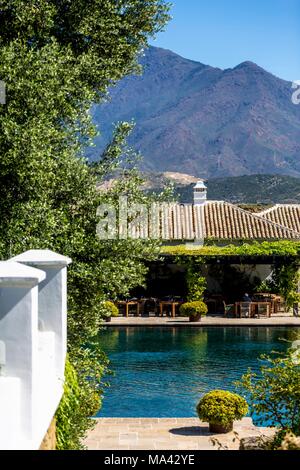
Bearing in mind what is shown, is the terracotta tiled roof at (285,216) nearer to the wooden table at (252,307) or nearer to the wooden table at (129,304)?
the wooden table at (252,307)

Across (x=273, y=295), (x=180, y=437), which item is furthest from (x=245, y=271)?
(x=180, y=437)

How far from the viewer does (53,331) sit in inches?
319

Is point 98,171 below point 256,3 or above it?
below

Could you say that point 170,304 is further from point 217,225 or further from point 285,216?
point 285,216

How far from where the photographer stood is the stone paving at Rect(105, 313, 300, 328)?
2805 cm

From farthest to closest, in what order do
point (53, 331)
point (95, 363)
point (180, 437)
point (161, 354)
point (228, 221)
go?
point (228, 221) → point (161, 354) → point (180, 437) → point (95, 363) → point (53, 331)

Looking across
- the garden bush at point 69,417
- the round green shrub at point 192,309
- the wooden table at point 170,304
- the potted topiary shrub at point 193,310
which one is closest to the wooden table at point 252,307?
the round green shrub at point 192,309

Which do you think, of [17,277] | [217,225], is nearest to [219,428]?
[17,277]

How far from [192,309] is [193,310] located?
0.06m

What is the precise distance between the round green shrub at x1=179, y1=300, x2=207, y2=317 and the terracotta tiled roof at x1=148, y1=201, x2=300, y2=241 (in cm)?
823

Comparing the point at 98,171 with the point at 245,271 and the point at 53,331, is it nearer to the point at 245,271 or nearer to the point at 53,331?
the point at 53,331

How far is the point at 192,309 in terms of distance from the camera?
28.7 meters

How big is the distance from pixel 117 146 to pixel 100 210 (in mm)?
1511

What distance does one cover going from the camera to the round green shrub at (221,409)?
1325 cm
